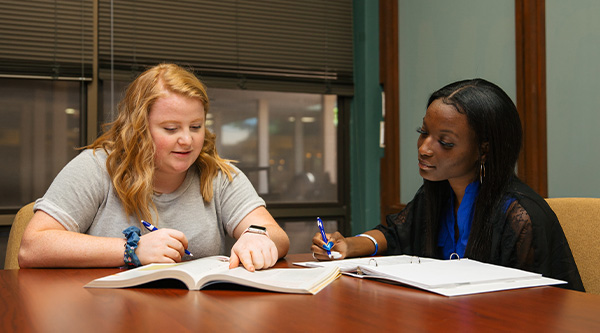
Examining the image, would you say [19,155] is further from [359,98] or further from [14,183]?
[359,98]

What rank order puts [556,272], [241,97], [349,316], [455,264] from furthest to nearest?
1. [241,97]
2. [556,272]
3. [455,264]
4. [349,316]

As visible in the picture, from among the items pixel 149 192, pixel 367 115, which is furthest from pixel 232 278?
pixel 367 115

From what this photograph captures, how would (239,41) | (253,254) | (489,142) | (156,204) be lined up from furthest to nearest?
1. (239,41)
2. (156,204)
3. (489,142)
4. (253,254)

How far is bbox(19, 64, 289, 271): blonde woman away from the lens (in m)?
1.32

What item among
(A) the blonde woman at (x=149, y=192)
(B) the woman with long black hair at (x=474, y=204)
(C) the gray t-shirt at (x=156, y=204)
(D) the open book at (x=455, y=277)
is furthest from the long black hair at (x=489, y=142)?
(C) the gray t-shirt at (x=156, y=204)

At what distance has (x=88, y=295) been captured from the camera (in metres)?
0.94

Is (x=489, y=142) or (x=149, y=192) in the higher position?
(x=489, y=142)

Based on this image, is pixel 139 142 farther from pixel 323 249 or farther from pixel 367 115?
pixel 367 115

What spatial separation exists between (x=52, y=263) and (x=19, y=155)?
69.7 inches

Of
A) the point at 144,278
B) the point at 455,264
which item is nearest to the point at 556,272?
the point at 455,264

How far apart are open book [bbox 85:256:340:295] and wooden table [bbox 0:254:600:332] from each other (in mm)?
17

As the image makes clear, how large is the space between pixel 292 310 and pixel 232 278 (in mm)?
168

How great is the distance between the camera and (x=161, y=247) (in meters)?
1.23

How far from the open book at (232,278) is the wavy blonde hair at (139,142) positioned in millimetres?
451
